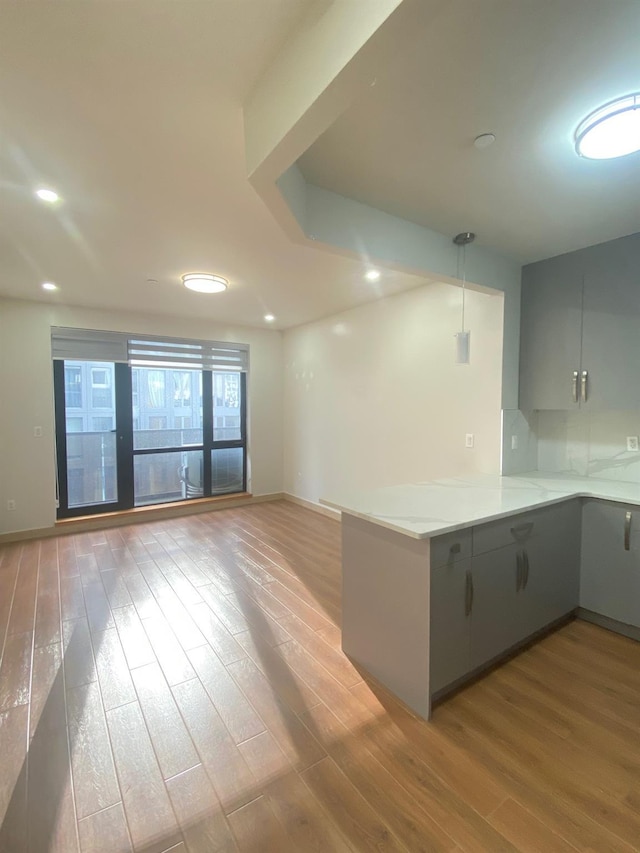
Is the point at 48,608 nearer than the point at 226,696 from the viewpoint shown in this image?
No

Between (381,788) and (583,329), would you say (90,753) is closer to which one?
(381,788)

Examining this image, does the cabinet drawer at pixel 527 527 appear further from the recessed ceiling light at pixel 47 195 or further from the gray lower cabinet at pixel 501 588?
the recessed ceiling light at pixel 47 195

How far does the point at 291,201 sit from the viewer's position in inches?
68.4

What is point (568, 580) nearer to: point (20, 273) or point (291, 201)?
point (291, 201)

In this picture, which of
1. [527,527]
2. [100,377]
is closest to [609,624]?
[527,527]

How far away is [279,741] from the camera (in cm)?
169

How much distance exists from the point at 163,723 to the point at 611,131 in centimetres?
311

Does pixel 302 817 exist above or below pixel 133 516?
below

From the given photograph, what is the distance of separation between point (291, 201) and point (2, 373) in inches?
159

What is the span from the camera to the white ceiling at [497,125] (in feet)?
3.81

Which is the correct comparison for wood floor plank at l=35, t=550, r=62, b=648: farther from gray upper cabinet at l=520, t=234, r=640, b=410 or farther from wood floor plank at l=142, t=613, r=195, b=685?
gray upper cabinet at l=520, t=234, r=640, b=410

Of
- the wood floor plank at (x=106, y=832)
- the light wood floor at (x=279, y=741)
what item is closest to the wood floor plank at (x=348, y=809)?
the light wood floor at (x=279, y=741)

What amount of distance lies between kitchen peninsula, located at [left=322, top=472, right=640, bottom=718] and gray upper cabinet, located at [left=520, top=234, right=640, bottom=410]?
25.7 inches

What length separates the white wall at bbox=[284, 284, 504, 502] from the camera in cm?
324
